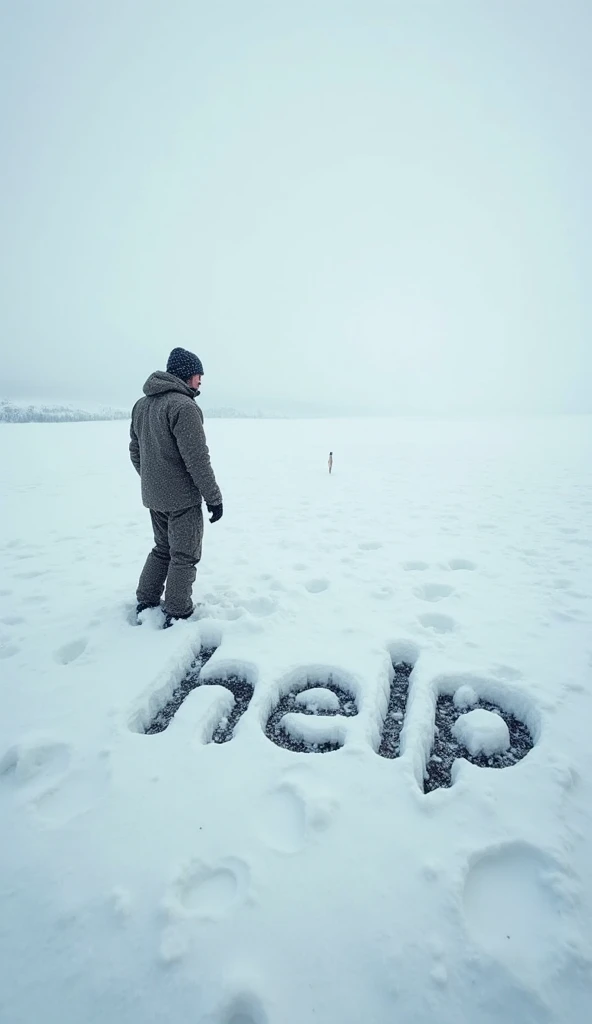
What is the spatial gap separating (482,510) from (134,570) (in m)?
6.14

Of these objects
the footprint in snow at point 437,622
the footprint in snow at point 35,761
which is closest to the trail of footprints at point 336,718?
the footprint in snow at point 35,761

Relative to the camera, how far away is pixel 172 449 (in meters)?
3.64

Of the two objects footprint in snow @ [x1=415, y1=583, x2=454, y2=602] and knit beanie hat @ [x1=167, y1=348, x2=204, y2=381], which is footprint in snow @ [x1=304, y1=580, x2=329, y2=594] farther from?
knit beanie hat @ [x1=167, y1=348, x2=204, y2=381]

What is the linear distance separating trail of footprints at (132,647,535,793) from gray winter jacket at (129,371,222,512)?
1.47 m

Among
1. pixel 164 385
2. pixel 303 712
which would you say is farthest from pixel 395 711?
pixel 164 385

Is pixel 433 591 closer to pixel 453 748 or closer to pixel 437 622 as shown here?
pixel 437 622

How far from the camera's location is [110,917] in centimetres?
174

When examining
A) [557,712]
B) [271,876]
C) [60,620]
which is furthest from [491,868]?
[60,620]

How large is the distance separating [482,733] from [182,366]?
3626mm

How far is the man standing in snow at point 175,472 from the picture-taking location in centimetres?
355

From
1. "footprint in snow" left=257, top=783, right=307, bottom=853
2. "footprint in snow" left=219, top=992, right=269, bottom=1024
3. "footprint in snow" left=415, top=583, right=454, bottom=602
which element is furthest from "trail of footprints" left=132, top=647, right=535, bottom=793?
"footprint in snow" left=415, top=583, right=454, bottom=602

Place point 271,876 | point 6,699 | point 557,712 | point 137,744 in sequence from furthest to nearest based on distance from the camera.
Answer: point 6,699 → point 557,712 → point 137,744 → point 271,876

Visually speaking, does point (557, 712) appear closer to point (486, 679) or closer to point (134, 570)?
point (486, 679)

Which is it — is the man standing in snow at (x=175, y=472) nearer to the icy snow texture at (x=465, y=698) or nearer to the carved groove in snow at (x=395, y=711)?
the carved groove in snow at (x=395, y=711)
